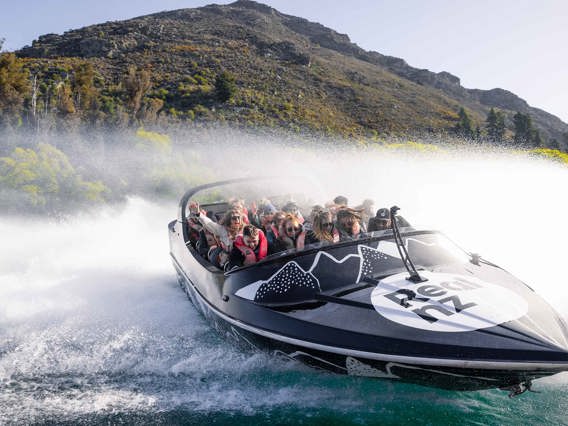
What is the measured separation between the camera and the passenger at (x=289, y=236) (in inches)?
177

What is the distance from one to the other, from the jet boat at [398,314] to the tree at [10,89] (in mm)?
21994

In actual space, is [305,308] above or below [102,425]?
above

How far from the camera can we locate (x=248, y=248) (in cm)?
437

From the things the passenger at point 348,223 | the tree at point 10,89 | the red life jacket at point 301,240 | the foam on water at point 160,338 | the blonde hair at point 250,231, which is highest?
the tree at point 10,89

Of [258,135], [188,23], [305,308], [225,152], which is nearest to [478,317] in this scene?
[305,308]

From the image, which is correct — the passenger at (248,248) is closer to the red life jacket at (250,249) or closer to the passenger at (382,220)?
the red life jacket at (250,249)

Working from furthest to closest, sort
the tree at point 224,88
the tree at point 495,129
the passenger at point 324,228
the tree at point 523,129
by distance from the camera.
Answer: the tree at point 523,129 → the tree at point 495,129 → the tree at point 224,88 → the passenger at point 324,228

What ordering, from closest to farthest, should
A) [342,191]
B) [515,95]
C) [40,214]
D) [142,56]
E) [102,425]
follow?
[102,425] → [40,214] → [342,191] → [142,56] → [515,95]

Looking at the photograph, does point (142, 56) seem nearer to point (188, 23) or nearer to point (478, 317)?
point (188, 23)

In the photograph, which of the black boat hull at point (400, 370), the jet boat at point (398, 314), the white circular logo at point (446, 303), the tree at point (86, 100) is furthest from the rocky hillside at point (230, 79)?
the white circular logo at point (446, 303)

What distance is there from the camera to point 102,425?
3.32m

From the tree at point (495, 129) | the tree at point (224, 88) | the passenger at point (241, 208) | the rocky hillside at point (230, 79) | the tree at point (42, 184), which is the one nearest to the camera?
the passenger at point (241, 208)

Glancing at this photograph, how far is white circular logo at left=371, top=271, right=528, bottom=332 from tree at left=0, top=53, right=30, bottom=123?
2288 centimetres

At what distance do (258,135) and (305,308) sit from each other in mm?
31222
